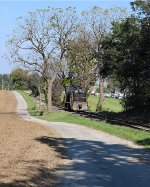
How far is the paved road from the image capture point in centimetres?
1262

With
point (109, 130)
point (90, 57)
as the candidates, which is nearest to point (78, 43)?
point (90, 57)

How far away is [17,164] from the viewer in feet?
50.1

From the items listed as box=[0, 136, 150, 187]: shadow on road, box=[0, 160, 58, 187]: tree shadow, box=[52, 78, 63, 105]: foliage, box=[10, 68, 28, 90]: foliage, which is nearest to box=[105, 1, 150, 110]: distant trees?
box=[0, 136, 150, 187]: shadow on road

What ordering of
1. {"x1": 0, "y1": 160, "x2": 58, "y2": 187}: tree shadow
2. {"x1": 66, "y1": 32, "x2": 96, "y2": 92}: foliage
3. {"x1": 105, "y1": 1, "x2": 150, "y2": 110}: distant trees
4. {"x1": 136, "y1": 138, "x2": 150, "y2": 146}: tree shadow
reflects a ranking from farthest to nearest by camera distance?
{"x1": 66, "y1": 32, "x2": 96, "y2": 92}: foliage, {"x1": 105, "y1": 1, "x2": 150, "y2": 110}: distant trees, {"x1": 136, "y1": 138, "x2": 150, "y2": 146}: tree shadow, {"x1": 0, "y1": 160, "x2": 58, "y2": 187}: tree shadow

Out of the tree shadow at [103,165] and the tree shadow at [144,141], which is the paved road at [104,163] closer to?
the tree shadow at [103,165]

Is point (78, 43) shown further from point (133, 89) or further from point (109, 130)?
point (109, 130)

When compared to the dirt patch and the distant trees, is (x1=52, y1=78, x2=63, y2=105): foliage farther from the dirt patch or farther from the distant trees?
the dirt patch

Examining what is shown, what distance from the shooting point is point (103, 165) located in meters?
15.3

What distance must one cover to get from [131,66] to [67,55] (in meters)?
31.7

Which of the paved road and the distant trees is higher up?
the distant trees

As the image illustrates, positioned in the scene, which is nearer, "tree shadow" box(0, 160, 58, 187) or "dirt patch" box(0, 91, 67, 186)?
"tree shadow" box(0, 160, 58, 187)

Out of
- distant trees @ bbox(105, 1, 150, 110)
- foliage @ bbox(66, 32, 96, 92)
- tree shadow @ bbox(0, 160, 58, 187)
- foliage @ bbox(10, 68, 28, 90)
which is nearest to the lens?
tree shadow @ bbox(0, 160, 58, 187)

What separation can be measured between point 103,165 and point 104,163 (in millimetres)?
442

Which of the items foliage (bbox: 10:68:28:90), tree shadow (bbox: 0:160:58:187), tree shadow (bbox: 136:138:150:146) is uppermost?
foliage (bbox: 10:68:28:90)
